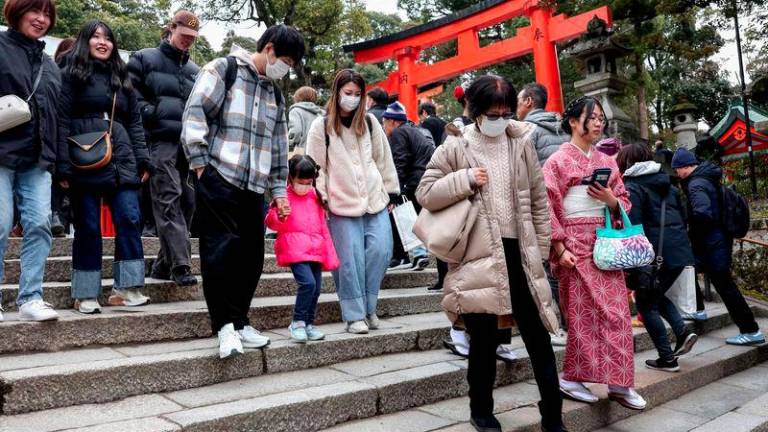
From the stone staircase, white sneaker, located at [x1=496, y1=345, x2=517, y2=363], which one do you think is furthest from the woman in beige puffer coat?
white sneaker, located at [x1=496, y1=345, x2=517, y2=363]

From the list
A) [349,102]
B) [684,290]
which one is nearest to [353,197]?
[349,102]

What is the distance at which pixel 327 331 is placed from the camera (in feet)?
13.7

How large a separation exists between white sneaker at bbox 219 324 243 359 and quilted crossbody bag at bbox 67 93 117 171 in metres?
1.47

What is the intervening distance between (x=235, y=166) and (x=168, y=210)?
1424mm

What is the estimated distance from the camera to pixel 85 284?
3773 mm

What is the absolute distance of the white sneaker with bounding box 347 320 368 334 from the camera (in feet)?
13.3

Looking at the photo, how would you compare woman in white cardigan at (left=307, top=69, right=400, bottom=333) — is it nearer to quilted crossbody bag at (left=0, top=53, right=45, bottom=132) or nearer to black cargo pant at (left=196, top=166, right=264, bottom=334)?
black cargo pant at (left=196, top=166, right=264, bottom=334)

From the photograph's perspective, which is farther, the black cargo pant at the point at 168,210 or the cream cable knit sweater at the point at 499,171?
the black cargo pant at the point at 168,210

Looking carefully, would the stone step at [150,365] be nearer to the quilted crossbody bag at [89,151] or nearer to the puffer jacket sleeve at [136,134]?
the quilted crossbody bag at [89,151]

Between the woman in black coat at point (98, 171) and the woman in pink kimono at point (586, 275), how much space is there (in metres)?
2.79

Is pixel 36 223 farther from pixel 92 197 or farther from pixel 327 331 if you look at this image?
pixel 327 331

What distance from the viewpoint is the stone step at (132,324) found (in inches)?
128

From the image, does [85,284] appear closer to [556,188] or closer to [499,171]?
[499,171]

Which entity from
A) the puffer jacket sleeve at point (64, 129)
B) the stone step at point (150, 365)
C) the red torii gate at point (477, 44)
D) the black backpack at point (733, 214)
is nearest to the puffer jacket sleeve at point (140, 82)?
the puffer jacket sleeve at point (64, 129)
